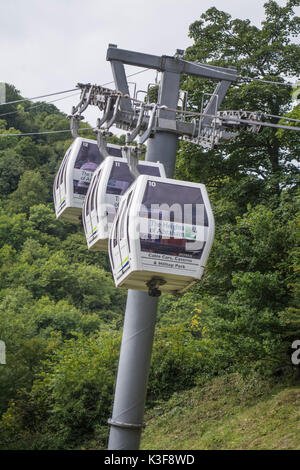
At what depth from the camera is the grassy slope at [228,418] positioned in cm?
1647

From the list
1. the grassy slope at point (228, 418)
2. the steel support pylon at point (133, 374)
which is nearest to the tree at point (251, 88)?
the grassy slope at point (228, 418)

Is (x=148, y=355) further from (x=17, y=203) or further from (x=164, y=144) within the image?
(x=17, y=203)

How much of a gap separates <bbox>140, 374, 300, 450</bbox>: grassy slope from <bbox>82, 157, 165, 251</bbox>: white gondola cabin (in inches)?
233

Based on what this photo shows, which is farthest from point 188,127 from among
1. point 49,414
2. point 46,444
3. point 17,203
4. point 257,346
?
point 17,203

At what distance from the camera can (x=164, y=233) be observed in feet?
35.1

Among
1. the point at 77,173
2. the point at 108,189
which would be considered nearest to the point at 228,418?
the point at 77,173

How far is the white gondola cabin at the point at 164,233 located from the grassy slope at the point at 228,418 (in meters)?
6.18

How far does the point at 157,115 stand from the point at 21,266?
5853cm

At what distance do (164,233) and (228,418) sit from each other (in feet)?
32.4

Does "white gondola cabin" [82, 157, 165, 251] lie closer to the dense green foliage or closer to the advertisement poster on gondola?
the advertisement poster on gondola

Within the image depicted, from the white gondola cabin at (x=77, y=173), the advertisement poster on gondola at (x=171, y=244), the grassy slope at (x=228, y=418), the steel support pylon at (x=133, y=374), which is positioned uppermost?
the white gondola cabin at (x=77, y=173)

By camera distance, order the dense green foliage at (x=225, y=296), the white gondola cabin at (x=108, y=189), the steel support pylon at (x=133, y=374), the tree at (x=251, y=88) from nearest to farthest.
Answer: the steel support pylon at (x=133, y=374)
the white gondola cabin at (x=108, y=189)
the dense green foliage at (x=225, y=296)
the tree at (x=251, y=88)

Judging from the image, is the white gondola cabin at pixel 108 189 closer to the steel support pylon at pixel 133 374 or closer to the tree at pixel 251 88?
the steel support pylon at pixel 133 374

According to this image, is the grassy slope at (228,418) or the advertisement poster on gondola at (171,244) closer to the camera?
the advertisement poster on gondola at (171,244)
